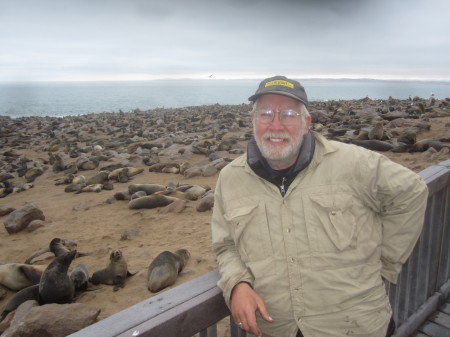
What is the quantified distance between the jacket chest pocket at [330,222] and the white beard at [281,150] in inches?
13.2

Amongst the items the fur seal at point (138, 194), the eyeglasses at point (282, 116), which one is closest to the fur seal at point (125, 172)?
the fur seal at point (138, 194)

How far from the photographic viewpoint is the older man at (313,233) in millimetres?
2008

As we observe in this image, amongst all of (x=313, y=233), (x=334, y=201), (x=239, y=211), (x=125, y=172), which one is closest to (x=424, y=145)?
(x=125, y=172)

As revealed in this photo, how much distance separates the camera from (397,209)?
2164 mm

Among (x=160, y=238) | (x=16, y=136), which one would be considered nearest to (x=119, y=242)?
(x=160, y=238)

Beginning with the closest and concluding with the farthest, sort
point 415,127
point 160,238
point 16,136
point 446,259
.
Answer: point 446,259 → point 160,238 → point 415,127 → point 16,136

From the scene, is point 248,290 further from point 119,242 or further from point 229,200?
point 119,242

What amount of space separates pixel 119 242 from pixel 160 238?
620 millimetres

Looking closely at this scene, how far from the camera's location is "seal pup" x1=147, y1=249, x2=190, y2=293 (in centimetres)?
413

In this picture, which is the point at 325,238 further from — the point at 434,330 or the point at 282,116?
the point at 434,330

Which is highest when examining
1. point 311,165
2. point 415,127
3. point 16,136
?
point 311,165

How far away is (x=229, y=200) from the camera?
223cm

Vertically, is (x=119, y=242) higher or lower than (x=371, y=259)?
lower

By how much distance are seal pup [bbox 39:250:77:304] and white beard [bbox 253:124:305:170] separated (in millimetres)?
2579
